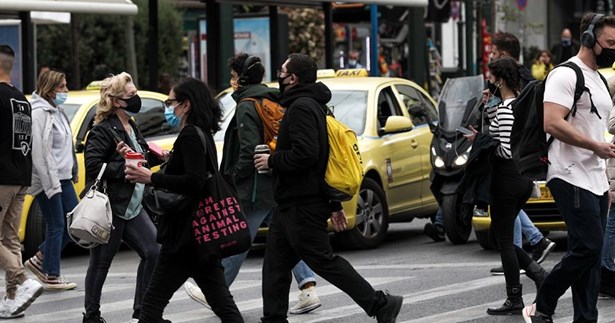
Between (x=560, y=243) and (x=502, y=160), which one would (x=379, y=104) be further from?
(x=502, y=160)

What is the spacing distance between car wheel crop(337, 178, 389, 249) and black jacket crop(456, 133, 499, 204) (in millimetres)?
3747

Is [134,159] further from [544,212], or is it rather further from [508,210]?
[544,212]

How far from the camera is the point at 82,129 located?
45.4 feet

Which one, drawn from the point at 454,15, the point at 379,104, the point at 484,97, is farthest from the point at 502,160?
the point at 454,15

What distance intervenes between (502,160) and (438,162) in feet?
13.6

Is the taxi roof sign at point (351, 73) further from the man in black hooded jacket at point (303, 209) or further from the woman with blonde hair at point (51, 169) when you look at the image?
the man in black hooded jacket at point (303, 209)

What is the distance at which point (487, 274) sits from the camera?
1158cm

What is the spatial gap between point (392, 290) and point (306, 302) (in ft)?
3.94

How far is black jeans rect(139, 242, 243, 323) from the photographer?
7.77 metres

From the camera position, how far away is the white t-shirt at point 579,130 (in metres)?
7.78

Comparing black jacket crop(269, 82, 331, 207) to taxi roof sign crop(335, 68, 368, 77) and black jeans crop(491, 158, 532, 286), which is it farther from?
taxi roof sign crop(335, 68, 368, 77)

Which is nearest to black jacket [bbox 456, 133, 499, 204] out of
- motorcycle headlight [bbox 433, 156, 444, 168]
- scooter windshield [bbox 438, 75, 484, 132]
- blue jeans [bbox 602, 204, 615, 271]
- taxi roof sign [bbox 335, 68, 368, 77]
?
blue jeans [bbox 602, 204, 615, 271]

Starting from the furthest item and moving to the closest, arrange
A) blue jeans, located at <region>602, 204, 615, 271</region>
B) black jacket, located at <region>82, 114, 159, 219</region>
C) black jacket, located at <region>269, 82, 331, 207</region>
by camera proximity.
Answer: blue jeans, located at <region>602, 204, 615, 271</region> < black jacket, located at <region>82, 114, 159, 219</region> < black jacket, located at <region>269, 82, 331, 207</region>

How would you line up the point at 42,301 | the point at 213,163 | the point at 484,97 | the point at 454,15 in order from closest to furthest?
the point at 213,163 → the point at 484,97 → the point at 42,301 → the point at 454,15
